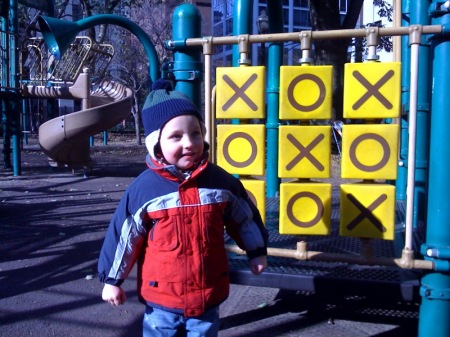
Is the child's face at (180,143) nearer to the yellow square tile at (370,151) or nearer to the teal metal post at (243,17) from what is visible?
the yellow square tile at (370,151)

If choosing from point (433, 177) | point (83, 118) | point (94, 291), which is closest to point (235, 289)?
point (94, 291)

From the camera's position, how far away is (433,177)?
2.76 m

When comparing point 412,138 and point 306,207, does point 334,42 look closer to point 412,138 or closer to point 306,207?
point 306,207

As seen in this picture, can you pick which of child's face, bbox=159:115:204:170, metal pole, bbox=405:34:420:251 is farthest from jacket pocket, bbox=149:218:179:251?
A: metal pole, bbox=405:34:420:251

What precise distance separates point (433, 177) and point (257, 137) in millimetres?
891

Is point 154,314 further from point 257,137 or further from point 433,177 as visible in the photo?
point 433,177

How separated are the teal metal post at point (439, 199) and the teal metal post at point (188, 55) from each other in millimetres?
1301

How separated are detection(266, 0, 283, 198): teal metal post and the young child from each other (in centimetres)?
334

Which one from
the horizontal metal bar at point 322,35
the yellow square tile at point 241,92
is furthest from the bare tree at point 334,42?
the yellow square tile at point 241,92

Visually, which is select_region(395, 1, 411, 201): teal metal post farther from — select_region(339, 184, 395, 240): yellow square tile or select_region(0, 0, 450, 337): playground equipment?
select_region(339, 184, 395, 240): yellow square tile

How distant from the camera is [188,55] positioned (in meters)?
3.36

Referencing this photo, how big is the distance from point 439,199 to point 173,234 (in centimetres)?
135

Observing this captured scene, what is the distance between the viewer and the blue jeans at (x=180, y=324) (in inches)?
88.0

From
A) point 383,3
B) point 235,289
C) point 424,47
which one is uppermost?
point 383,3
